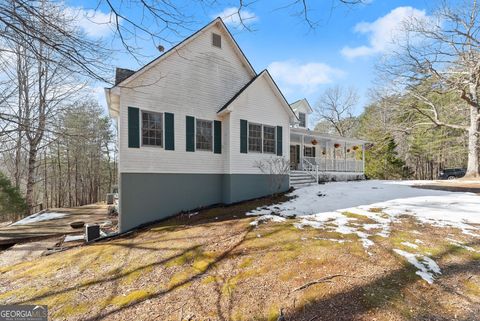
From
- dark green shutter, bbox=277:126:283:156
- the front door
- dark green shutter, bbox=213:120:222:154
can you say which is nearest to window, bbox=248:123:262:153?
dark green shutter, bbox=277:126:283:156

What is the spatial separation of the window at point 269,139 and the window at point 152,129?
4848 mm

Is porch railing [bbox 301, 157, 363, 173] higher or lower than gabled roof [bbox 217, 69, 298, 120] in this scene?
lower

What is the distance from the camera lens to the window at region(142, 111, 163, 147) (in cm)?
883

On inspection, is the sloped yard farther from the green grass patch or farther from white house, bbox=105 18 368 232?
white house, bbox=105 18 368 232

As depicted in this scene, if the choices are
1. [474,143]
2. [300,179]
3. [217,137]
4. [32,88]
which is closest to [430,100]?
[474,143]

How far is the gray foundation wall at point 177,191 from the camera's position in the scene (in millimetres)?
8422

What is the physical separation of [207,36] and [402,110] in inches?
656

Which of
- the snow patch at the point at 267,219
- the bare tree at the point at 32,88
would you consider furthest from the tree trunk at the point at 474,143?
the bare tree at the point at 32,88

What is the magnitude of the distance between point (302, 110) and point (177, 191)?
14472 mm

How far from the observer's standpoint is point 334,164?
53.3ft

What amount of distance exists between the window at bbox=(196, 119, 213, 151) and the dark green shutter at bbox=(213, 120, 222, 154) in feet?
0.45

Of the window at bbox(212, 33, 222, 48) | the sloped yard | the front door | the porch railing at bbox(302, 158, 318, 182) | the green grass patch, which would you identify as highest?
the window at bbox(212, 33, 222, 48)

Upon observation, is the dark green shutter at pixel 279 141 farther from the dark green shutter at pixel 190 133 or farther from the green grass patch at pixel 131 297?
the green grass patch at pixel 131 297

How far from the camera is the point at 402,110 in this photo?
18.8 meters
